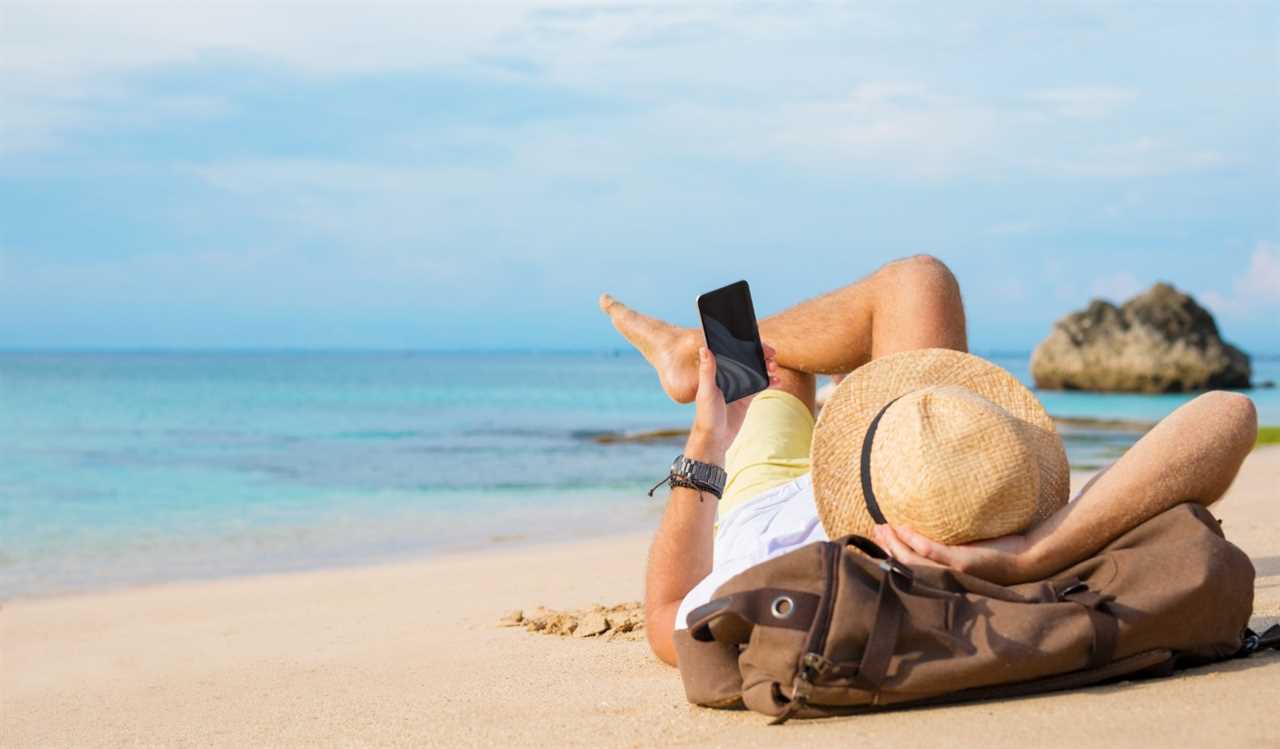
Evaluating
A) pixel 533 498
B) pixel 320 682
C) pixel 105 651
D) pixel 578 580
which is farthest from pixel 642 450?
pixel 320 682

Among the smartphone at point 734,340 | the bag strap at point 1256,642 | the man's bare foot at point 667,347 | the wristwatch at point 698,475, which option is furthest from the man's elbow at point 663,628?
the bag strap at point 1256,642

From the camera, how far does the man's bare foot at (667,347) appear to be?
3.97 metres

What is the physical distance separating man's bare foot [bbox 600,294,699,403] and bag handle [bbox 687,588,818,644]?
1.17m

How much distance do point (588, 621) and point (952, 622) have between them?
228cm

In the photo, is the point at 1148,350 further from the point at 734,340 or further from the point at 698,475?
the point at 698,475

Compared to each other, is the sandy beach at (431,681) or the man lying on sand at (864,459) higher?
the man lying on sand at (864,459)

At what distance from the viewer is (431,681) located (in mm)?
3818

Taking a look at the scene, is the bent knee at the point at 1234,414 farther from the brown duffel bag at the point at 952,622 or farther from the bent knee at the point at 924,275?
the bent knee at the point at 924,275

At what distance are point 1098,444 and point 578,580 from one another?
14.2m

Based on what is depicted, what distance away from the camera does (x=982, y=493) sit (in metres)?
2.64

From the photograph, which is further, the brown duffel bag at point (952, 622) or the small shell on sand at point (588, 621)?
the small shell on sand at point (588, 621)

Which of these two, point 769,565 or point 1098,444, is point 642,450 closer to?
point 1098,444

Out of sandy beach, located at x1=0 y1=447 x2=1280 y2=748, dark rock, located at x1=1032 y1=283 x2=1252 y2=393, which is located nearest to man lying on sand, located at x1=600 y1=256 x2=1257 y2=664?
sandy beach, located at x1=0 y1=447 x2=1280 y2=748

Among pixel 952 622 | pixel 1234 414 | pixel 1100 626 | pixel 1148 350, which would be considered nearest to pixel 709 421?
pixel 952 622
